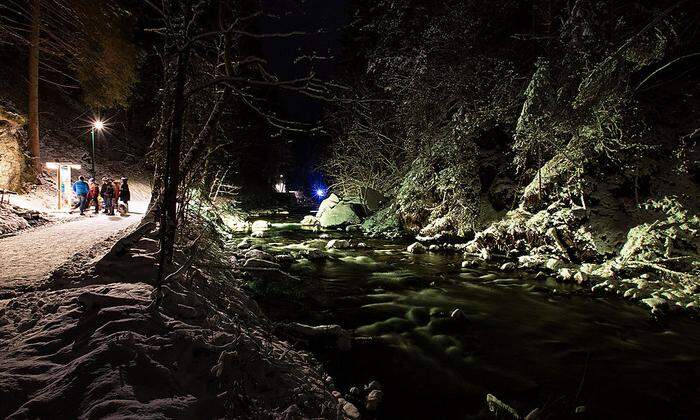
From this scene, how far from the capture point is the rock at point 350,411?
3.48 meters

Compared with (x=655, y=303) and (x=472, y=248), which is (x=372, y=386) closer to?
(x=655, y=303)

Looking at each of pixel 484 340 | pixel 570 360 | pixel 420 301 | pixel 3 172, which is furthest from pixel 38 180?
pixel 570 360

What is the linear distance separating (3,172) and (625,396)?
17.9 metres

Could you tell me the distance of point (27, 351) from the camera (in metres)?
2.95

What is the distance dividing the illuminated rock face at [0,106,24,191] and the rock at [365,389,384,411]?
1479cm

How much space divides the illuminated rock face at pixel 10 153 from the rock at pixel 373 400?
48.5 ft

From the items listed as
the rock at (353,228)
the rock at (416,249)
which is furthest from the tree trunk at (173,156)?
the rock at (353,228)

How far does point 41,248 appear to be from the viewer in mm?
6797

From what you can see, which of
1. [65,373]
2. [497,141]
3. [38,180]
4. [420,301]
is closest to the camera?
[65,373]

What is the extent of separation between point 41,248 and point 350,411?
7.09 metres

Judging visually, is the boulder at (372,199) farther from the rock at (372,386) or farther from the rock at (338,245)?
the rock at (372,386)

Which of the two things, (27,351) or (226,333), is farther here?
(226,333)

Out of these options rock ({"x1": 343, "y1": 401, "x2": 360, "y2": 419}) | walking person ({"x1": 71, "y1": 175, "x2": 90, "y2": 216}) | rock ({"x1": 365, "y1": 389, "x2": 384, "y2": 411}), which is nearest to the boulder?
walking person ({"x1": 71, "y1": 175, "x2": 90, "y2": 216})

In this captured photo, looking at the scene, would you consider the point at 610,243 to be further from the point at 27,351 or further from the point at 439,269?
the point at 27,351
